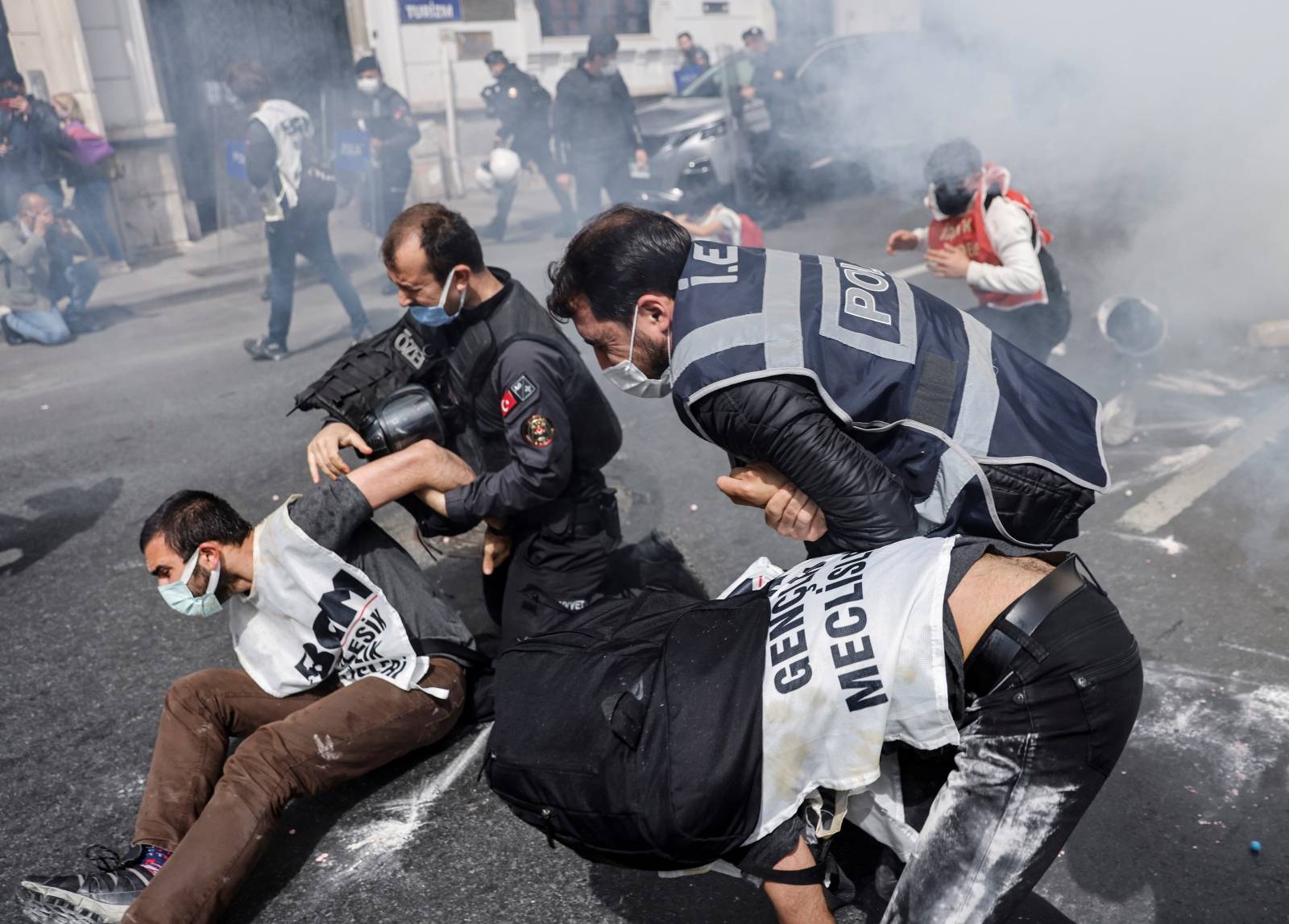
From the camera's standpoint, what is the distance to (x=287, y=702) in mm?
3016

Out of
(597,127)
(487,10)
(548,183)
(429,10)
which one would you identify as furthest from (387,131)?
(487,10)

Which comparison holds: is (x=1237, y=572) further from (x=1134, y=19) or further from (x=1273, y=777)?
(x=1134, y=19)

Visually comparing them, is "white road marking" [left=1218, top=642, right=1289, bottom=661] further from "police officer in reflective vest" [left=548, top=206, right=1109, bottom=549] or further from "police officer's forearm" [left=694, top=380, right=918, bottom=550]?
"police officer's forearm" [left=694, top=380, right=918, bottom=550]

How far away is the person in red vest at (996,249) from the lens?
4.34 metres

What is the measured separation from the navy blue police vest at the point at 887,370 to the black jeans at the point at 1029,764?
0.37 metres

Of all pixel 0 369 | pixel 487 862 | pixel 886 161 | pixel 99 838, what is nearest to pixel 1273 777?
pixel 487 862

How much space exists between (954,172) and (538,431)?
7.67 feet

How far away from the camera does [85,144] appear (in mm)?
9641

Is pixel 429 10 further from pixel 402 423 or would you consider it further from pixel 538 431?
pixel 538 431

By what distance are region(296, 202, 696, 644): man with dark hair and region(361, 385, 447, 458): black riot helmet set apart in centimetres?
4

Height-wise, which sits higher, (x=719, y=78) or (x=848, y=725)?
(x=848, y=725)

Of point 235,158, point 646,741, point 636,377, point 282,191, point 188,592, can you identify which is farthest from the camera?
point 235,158

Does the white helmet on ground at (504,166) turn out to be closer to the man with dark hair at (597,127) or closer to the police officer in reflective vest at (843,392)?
the man with dark hair at (597,127)

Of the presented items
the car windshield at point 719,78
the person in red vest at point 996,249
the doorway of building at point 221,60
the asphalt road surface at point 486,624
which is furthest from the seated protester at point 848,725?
the doorway of building at point 221,60
